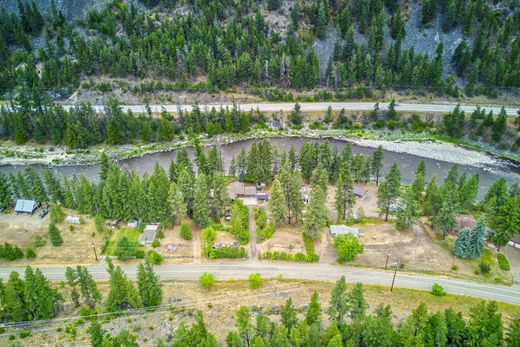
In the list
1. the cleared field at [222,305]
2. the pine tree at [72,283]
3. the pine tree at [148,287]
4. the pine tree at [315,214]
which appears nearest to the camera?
the cleared field at [222,305]

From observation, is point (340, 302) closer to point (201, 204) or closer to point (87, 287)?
point (201, 204)

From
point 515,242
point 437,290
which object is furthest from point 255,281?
point 515,242

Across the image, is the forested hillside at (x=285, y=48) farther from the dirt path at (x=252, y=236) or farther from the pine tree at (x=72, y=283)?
the pine tree at (x=72, y=283)

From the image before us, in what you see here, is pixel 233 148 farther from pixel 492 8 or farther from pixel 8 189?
pixel 492 8

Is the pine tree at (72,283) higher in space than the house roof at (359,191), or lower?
higher

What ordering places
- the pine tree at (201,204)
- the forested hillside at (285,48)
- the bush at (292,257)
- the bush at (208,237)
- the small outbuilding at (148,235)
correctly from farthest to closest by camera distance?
the forested hillside at (285,48)
the pine tree at (201,204)
the small outbuilding at (148,235)
the bush at (208,237)
the bush at (292,257)

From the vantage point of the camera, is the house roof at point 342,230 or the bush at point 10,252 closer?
the bush at point 10,252

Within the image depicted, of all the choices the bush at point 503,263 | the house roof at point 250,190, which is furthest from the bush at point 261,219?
the bush at point 503,263
